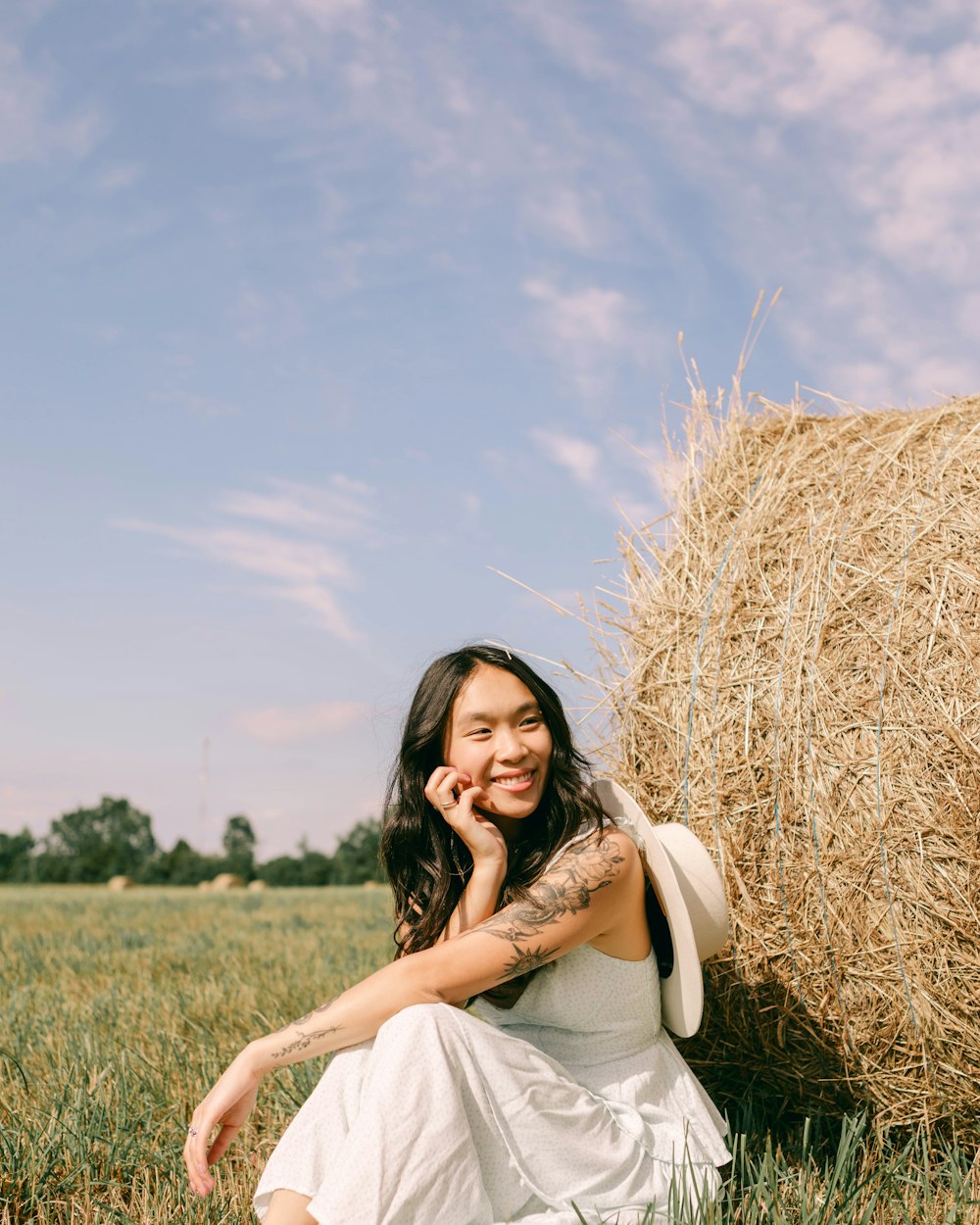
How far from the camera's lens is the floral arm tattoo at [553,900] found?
9.17 ft

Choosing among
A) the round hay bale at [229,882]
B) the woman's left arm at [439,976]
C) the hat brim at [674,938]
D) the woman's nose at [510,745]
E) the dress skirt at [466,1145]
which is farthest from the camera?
the round hay bale at [229,882]

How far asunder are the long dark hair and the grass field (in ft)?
2.76

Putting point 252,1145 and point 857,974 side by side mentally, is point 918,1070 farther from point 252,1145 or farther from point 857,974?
point 252,1145

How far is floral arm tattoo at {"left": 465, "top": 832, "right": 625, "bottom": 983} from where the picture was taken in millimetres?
2795

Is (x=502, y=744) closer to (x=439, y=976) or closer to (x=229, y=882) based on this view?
(x=439, y=976)

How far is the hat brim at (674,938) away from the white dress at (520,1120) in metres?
0.08

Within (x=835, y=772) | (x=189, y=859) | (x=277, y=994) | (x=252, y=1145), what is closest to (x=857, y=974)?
(x=835, y=772)

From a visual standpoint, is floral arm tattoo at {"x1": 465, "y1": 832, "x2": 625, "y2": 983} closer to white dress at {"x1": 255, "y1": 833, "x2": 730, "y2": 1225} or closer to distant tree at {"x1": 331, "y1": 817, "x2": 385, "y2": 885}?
white dress at {"x1": 255, "y1": 833, "x2": 730, "y2": 1225}

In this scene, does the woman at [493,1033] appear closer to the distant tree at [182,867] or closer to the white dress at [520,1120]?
the white dress at [520,1120]

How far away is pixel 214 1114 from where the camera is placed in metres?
2.73

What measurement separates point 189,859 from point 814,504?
140 feet

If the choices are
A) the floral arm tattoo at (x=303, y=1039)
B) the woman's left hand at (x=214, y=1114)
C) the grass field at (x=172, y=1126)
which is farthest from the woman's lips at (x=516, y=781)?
the grass field at (x=172, y=1126)

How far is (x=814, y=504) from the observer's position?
3715 mm

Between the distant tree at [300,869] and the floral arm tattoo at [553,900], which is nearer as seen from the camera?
the floral arm tattoo at [553,900]
